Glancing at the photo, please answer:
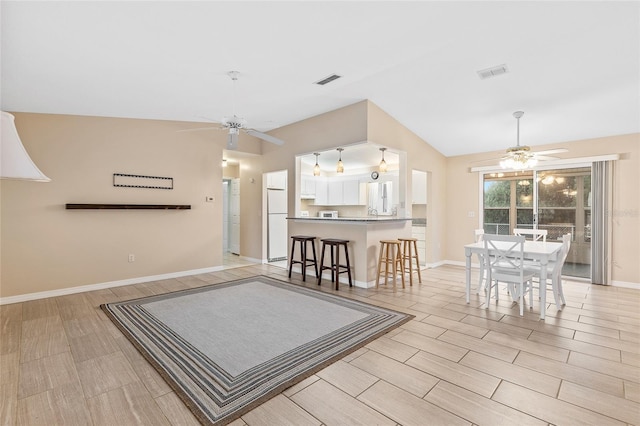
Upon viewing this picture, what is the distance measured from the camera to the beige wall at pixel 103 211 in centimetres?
411

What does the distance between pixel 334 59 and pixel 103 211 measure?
412cm

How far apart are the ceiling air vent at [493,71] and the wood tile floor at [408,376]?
2.85m

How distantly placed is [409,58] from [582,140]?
150 inches

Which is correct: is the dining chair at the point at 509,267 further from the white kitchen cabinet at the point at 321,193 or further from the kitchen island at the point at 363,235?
the white kitchen cabinet at the point at 321,193

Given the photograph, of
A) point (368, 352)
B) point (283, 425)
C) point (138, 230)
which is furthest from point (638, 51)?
point (138, 230)

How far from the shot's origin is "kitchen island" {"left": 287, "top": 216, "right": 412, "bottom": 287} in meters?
4.74

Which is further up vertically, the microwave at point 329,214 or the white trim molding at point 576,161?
the white trim molding at point 576,161

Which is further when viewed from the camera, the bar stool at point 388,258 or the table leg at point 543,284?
the bar stool at point 388,258

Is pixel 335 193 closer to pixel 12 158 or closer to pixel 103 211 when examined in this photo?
pixel 103 211

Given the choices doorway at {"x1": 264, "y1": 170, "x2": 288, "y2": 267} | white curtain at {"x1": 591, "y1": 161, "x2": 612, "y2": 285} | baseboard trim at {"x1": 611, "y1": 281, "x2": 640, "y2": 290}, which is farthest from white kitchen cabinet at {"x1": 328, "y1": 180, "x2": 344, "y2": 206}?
baseboard trim at {"x1": 611, "y1": 281, "x2": 640, "y2": 290}

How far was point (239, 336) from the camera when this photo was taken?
2.93m

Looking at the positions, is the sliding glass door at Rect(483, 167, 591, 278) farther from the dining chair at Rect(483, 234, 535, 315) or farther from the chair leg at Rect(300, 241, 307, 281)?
the chair leg at Rect(300, 241, 307, 281)

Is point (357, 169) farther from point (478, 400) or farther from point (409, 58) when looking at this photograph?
point (478, 400)

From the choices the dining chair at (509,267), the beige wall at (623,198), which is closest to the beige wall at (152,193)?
the beige wall at (623,198)
